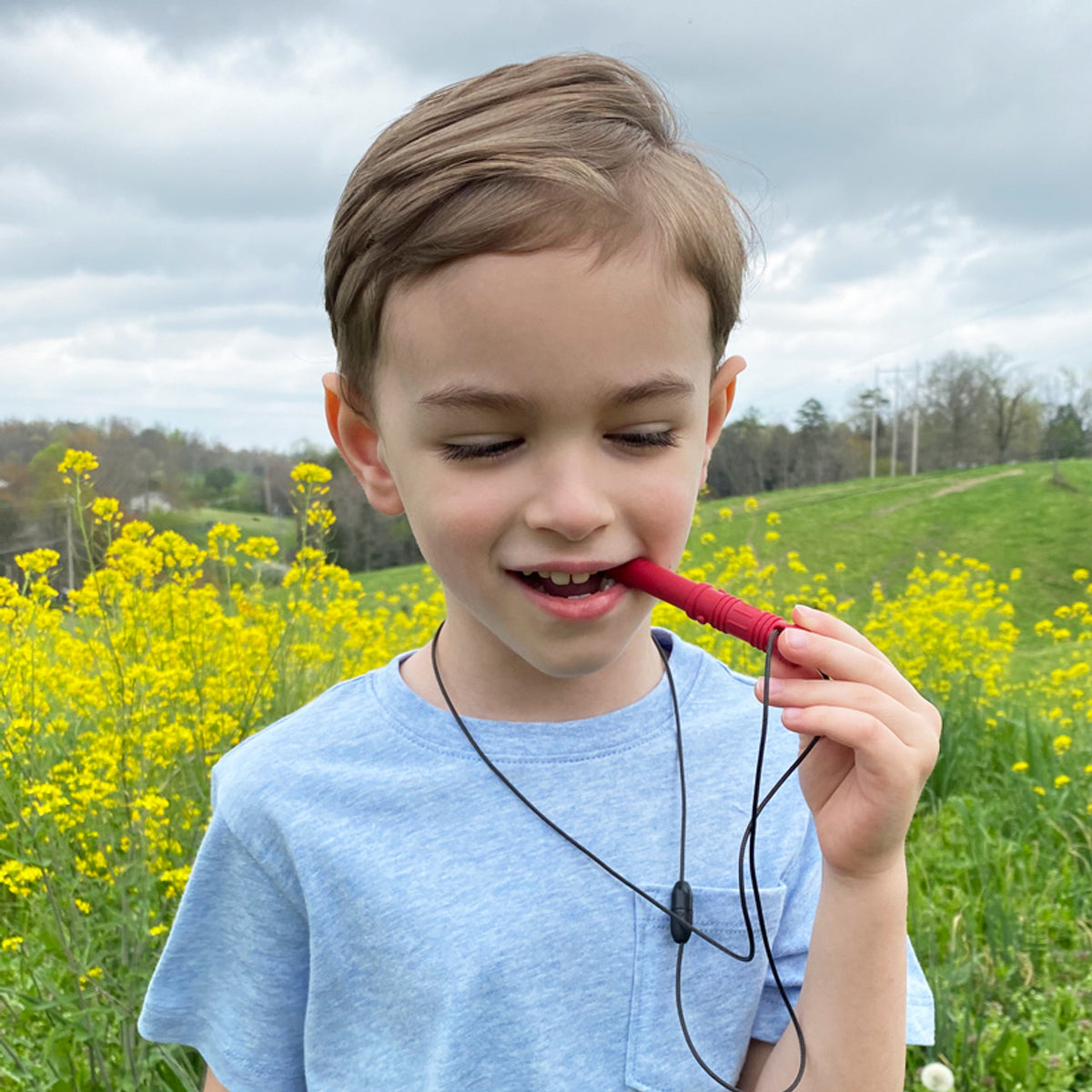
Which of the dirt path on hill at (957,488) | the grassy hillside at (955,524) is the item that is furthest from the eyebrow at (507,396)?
the dirt path on hill at (957,488)

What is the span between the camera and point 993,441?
3462 centimetres

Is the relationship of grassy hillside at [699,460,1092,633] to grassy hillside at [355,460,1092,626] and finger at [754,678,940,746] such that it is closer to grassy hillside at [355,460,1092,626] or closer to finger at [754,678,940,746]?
grassy hillside at [355,460,1092,626]

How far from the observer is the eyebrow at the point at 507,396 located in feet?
3.25

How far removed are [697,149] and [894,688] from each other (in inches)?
28.9

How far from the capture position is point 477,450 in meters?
1.04

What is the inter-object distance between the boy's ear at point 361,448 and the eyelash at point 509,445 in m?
0.19

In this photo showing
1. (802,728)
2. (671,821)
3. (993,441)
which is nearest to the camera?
(802,728)

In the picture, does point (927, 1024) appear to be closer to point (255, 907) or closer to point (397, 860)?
point (397, 860)

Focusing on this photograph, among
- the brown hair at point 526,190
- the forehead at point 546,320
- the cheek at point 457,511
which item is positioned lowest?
the cheek at point 457,511

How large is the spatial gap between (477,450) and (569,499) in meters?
0.12

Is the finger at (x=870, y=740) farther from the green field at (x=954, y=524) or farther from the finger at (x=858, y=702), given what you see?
the green field at (x=954, y=524)

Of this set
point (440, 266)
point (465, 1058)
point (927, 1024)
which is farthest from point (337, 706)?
point (927, 1024)

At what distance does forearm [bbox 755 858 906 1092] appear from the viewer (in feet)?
3.31

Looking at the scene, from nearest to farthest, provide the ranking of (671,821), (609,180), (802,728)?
(802,728) → (609,180) → (671,821)
